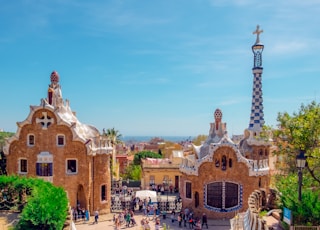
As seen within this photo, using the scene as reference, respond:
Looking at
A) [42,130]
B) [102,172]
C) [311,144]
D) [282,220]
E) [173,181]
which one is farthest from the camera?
[173,181]

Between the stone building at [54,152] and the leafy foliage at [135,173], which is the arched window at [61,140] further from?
the leafy foliage at [135,173]

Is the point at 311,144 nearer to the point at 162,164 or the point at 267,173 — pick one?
the point at 267,173

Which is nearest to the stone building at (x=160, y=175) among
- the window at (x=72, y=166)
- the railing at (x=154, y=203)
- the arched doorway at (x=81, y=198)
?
the railing at (x=154, y=203)

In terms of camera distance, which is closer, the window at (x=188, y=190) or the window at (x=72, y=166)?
the window at (x=72, y=166)

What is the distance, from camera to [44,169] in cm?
2828

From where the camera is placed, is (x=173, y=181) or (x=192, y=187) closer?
(x=192, y=187)

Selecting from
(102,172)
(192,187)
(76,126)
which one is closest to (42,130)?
(76,126)

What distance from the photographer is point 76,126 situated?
2966 cm

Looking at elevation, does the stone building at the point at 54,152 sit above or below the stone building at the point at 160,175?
above

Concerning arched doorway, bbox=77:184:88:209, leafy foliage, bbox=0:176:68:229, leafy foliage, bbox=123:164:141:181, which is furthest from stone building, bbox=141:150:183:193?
leafy foliage, bbox=0:176:68:229

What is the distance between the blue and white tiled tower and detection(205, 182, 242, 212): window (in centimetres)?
539

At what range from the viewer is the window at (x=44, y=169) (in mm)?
28250

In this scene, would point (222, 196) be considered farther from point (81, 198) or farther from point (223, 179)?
point (81, 198)

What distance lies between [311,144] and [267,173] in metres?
12.4
